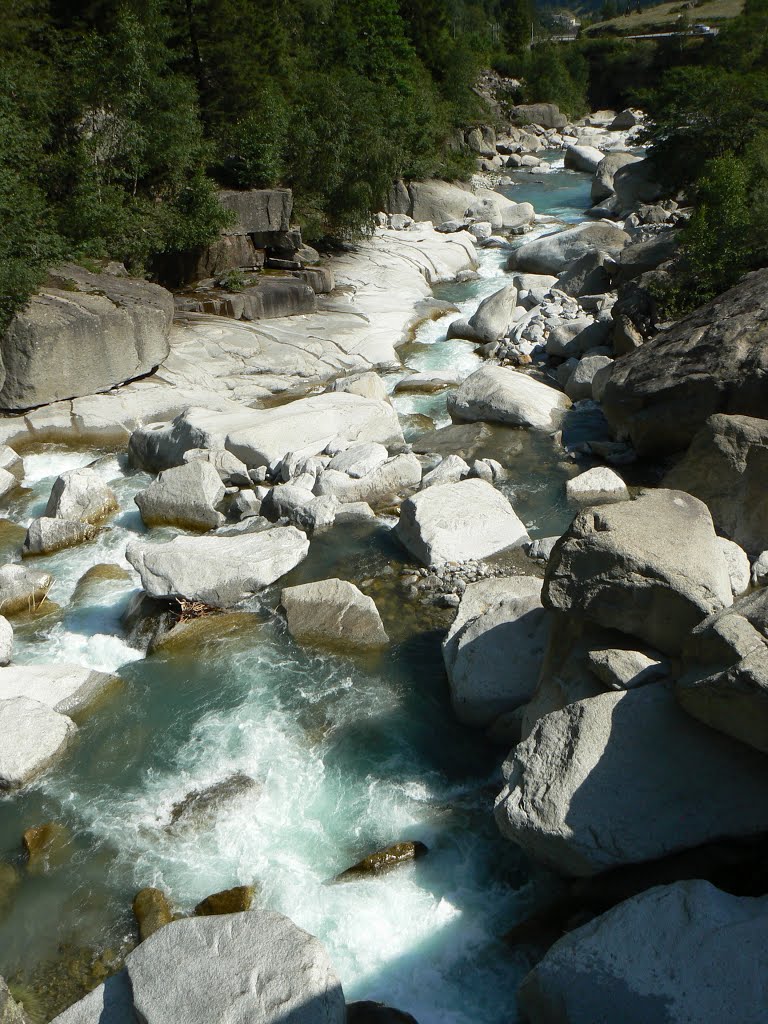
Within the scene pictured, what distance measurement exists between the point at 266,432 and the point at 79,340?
4022 millimetres

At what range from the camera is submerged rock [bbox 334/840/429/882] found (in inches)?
265

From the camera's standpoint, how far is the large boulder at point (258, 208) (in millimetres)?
20516

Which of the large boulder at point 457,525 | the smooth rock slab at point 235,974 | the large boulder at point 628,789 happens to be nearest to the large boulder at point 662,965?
the large boulder at point 628,789

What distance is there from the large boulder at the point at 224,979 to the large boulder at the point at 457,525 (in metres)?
5.62

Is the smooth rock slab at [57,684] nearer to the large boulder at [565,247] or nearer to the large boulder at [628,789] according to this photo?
→ the large boulder at [628,789]

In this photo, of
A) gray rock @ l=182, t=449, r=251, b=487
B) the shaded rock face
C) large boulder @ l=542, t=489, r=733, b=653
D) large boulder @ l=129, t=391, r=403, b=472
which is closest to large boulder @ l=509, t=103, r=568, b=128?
the shaded rock face

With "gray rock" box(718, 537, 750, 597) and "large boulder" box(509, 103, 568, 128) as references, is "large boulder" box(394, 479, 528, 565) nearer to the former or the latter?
"gray rock" box(718, 537, 750, 597)

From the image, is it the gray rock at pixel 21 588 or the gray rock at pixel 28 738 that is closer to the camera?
the gray rock at pixel 28 738

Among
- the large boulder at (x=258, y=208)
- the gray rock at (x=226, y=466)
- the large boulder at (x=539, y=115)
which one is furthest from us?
the large boulder at (x=539, y=115)

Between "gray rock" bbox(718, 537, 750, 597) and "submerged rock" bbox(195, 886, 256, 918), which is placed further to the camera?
"gray rock" bbox(718, 537, 750, 597)

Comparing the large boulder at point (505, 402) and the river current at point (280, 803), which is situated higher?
the large boulder at point (505, 402)

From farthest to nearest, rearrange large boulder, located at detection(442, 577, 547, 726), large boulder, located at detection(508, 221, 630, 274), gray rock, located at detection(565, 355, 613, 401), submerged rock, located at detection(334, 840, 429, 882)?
large boulder, located at detection(508, 221, 630, 274), gray rock, located at detection(565, 355, 613, 401), large boulder, located at detection(442, 577, 547, 726), submerged rock, located at detection(334, 840, 429, 882)

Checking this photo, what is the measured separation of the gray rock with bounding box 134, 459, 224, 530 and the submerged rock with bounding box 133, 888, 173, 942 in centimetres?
601

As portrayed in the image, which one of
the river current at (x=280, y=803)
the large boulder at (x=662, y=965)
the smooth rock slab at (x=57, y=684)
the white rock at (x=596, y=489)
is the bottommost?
the river current at (x=280, y=803)
